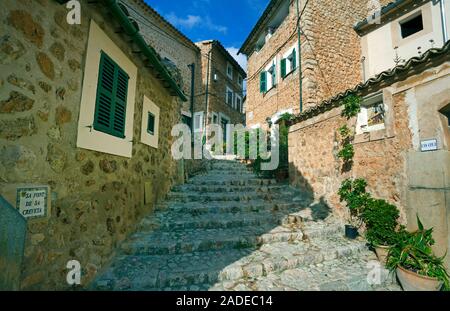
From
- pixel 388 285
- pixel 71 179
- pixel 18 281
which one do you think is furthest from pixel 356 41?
pixel 18 281

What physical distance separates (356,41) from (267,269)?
11320 mm

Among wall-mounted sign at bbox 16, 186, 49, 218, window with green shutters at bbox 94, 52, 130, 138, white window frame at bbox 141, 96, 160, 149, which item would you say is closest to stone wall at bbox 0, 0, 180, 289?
wall-mounted sign at bbox 16, 186, 49, 218

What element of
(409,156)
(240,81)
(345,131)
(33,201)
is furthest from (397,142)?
(240,81)

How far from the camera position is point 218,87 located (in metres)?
16.3

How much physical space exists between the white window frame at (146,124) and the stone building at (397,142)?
4131mm

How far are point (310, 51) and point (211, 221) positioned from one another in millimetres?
8152

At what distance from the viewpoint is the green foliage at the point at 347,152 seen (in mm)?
4711

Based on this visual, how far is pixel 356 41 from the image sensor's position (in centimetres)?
1001

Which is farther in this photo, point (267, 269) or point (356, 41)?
point (356, 41)

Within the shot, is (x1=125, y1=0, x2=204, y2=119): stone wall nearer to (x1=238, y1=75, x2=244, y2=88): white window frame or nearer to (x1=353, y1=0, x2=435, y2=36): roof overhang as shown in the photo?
(x1=238, y1=75, x2=244, y2=88): white window frame

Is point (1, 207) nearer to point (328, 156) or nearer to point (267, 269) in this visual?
point (267, 269)

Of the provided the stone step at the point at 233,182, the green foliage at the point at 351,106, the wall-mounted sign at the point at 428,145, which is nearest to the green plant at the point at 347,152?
the green foliage at the point at 351,106

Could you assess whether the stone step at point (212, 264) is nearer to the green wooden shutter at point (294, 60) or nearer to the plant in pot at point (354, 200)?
the plant in pot at point (354, 200)
